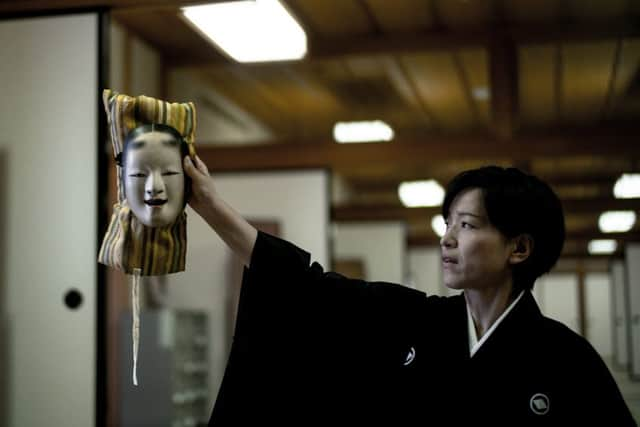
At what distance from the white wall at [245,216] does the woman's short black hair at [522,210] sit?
4.19 m

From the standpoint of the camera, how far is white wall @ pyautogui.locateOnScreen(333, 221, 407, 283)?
1052 cm

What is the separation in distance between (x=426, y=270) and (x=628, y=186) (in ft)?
20.8

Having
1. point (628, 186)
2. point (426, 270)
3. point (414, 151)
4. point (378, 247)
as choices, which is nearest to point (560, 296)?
point (628, 186)

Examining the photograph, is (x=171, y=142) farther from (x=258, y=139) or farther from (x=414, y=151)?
(x=258, y=139)

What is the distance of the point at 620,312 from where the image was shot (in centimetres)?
553

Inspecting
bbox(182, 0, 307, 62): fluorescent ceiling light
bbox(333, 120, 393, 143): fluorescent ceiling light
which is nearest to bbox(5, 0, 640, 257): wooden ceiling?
bbox(333, 120, 393, 143): fluorescent ceiling light

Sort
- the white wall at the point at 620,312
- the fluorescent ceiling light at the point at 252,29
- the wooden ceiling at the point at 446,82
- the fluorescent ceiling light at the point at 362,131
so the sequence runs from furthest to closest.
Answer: the fluorescent ceiling light at the point at 362,131, the wooden ceiling at the point at 446,82, the white wall at the point at 620,312, the fluorescent ceiling light at the point at 252,29

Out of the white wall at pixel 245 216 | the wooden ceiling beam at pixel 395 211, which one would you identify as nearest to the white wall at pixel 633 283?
the wooden ceiling beam at pixel 395 211

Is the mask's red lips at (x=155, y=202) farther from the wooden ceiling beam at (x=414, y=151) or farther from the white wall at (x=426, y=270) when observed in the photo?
the white wall at (x=426, y=270)

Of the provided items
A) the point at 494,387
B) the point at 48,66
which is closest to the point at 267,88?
the point at 48,66

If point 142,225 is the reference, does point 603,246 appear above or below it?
above

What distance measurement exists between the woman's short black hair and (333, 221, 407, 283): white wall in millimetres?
8603

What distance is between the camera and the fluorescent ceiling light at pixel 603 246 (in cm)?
629

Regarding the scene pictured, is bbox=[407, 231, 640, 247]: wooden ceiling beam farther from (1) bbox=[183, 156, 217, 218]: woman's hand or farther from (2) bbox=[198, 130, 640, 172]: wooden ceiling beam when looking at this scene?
(1) bbox=[183, 156, 217, 218]: woman's hand
